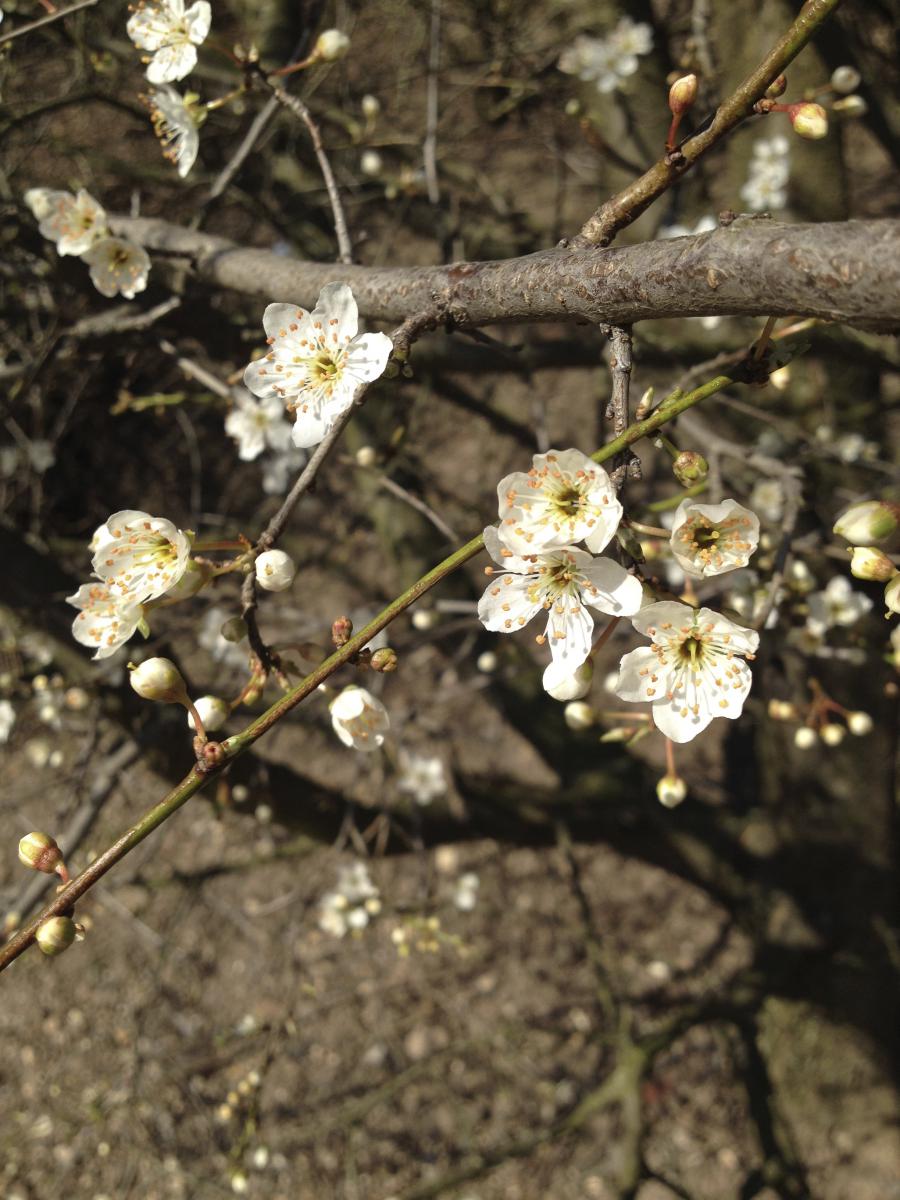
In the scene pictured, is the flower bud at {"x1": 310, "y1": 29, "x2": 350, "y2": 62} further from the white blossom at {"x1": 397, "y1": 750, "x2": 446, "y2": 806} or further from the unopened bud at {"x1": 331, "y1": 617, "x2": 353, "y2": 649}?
the white blossom at {"x1": 397, "y1": 750, "x2": 446, "y2": 806}

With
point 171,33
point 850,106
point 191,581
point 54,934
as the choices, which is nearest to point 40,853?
point 54,934

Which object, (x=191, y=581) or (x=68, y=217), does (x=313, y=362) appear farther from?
(x=68, y=217)

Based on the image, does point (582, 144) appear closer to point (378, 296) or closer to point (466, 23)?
point (466, 23)

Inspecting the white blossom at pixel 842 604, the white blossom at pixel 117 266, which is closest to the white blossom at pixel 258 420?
the white blossom at pixel 117 266

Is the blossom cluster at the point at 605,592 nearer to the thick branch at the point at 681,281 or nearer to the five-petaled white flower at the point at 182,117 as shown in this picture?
the thick branch at the point at 681,281

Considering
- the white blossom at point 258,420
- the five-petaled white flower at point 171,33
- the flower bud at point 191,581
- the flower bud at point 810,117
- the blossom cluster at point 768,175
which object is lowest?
the blossom cluster at point 768,175

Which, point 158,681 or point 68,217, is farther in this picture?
point 68,217
